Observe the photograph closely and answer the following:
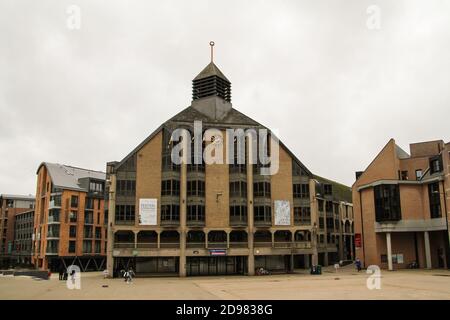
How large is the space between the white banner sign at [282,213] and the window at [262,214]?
1.28 meters

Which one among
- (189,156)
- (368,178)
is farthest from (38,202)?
(368,178)

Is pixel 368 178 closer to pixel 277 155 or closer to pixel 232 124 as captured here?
pixel 277 155

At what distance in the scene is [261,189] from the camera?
210ft

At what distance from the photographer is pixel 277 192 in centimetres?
6475

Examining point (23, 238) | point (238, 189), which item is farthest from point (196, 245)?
point (23, 238)

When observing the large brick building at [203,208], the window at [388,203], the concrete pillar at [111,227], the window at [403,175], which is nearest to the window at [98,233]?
the large brick building at [203,208]

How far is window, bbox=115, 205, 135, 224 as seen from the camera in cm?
5897

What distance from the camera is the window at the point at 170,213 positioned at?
196 ft

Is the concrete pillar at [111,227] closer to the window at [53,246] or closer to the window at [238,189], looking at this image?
the window at [238,189]

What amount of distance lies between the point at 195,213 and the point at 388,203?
94.0 ft

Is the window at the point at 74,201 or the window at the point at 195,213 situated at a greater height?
the window at the point at 74,201

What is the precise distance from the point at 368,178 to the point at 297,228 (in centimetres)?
1591

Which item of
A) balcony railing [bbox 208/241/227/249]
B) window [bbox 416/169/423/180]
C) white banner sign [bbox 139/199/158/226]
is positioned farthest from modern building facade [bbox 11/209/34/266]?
window [bbox 416/169/423/180]
